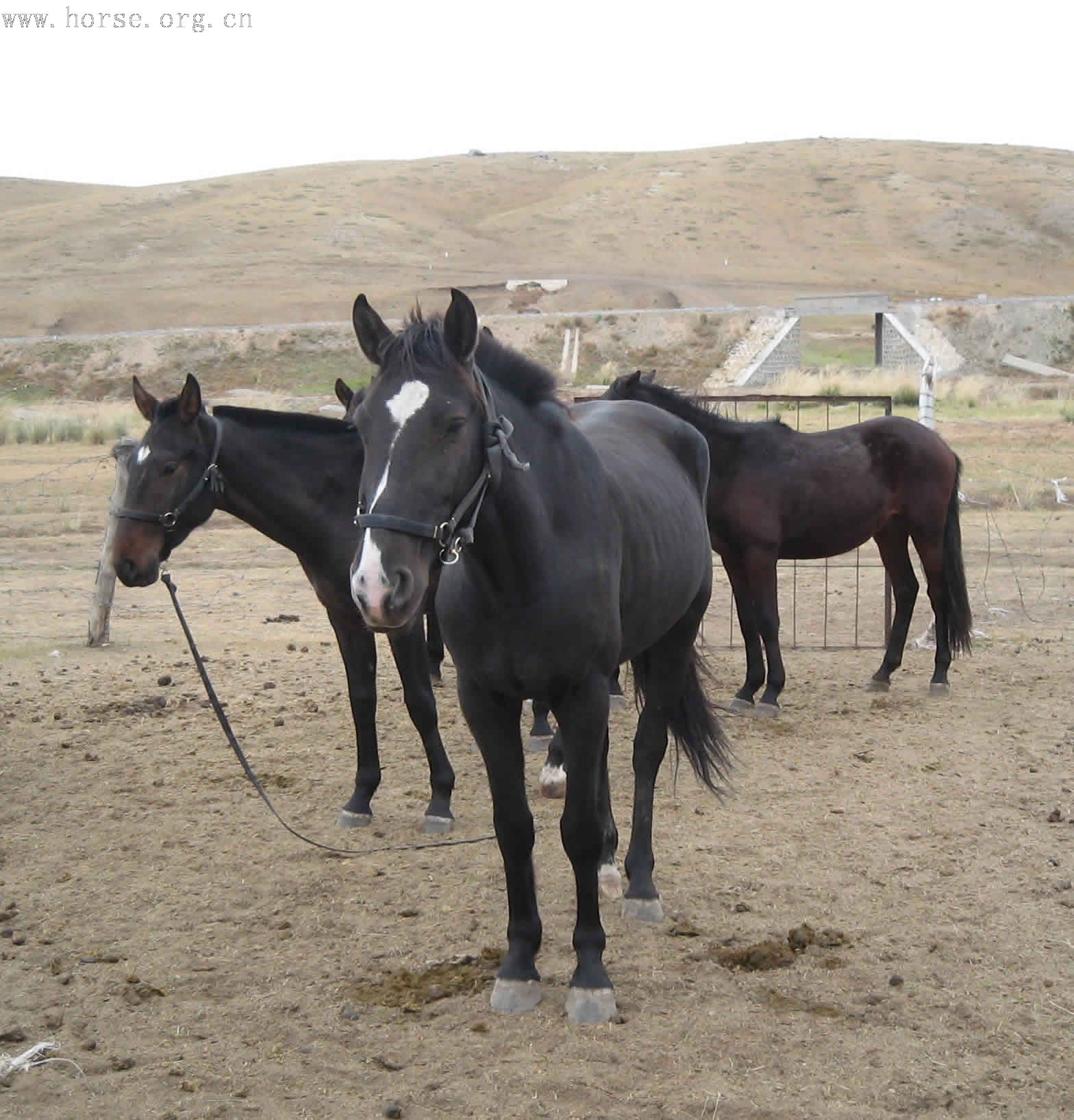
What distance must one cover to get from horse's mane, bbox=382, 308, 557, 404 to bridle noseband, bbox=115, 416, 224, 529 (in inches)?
91.9

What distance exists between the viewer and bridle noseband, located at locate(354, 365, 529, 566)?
297cm

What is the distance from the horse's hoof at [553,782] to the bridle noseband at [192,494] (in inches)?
85.2

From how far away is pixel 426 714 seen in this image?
589cm

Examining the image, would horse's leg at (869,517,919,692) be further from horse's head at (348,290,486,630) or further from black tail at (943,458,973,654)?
horse's head at (348,290,486,630)

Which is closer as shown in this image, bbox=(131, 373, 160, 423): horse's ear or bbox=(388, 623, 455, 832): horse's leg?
bbox=(388, 623, 455, 832): horse's leg

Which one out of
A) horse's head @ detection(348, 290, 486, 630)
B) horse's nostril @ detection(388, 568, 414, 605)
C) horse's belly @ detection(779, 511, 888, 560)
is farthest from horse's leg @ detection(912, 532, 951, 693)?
horse's nostril @ detection(388, 568, 414, 605)

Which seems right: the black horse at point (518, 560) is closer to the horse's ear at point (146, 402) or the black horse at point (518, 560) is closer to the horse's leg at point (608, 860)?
the horse's leg at point (608, 860)

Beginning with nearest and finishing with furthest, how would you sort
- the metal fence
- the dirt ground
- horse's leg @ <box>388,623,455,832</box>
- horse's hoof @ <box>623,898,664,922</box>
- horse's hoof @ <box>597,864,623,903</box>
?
the dirt ground < horse's hoof @ <box>623,898,664,922</box> < horse's hoof @ <box>597,864,623,903</box> < horse's leg @ <box>388,623,455,832</box> < the metal fence

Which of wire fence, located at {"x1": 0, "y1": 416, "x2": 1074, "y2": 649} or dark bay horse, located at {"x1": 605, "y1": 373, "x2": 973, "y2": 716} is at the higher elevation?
dark bay horse, located at {"x1": 605, "y1": 373, "x2": 973, "y2": 716}

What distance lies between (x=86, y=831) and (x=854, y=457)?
568 cm

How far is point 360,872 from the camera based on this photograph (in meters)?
5.10

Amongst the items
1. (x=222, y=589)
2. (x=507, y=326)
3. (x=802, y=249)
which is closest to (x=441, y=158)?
(x=802, y=249)

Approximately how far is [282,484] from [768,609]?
375 cm

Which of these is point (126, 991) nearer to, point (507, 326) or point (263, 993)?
point (263, 993)
